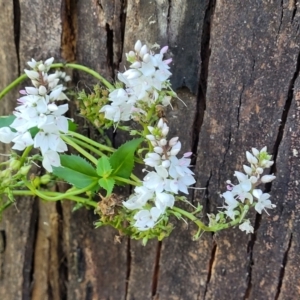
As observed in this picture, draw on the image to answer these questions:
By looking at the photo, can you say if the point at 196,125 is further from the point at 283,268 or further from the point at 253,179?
the point at 283,268

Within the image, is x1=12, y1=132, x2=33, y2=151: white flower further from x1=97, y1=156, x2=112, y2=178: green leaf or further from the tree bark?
the tree bark

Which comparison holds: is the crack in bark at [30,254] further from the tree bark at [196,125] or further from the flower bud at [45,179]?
the flower bud at [45,179]

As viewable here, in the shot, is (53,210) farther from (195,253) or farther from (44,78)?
(44,78)

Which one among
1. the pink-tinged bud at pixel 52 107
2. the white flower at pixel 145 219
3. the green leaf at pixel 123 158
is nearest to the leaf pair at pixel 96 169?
the green leaf at pixel 123 158

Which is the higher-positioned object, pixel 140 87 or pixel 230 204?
pixel 140 87

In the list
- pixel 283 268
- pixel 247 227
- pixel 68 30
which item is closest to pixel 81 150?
pixel 68 30

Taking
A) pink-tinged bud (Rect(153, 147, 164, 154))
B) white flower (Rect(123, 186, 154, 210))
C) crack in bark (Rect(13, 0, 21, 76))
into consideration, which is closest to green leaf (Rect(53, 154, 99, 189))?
white flower (Rect(123, 186, 154, 210))
